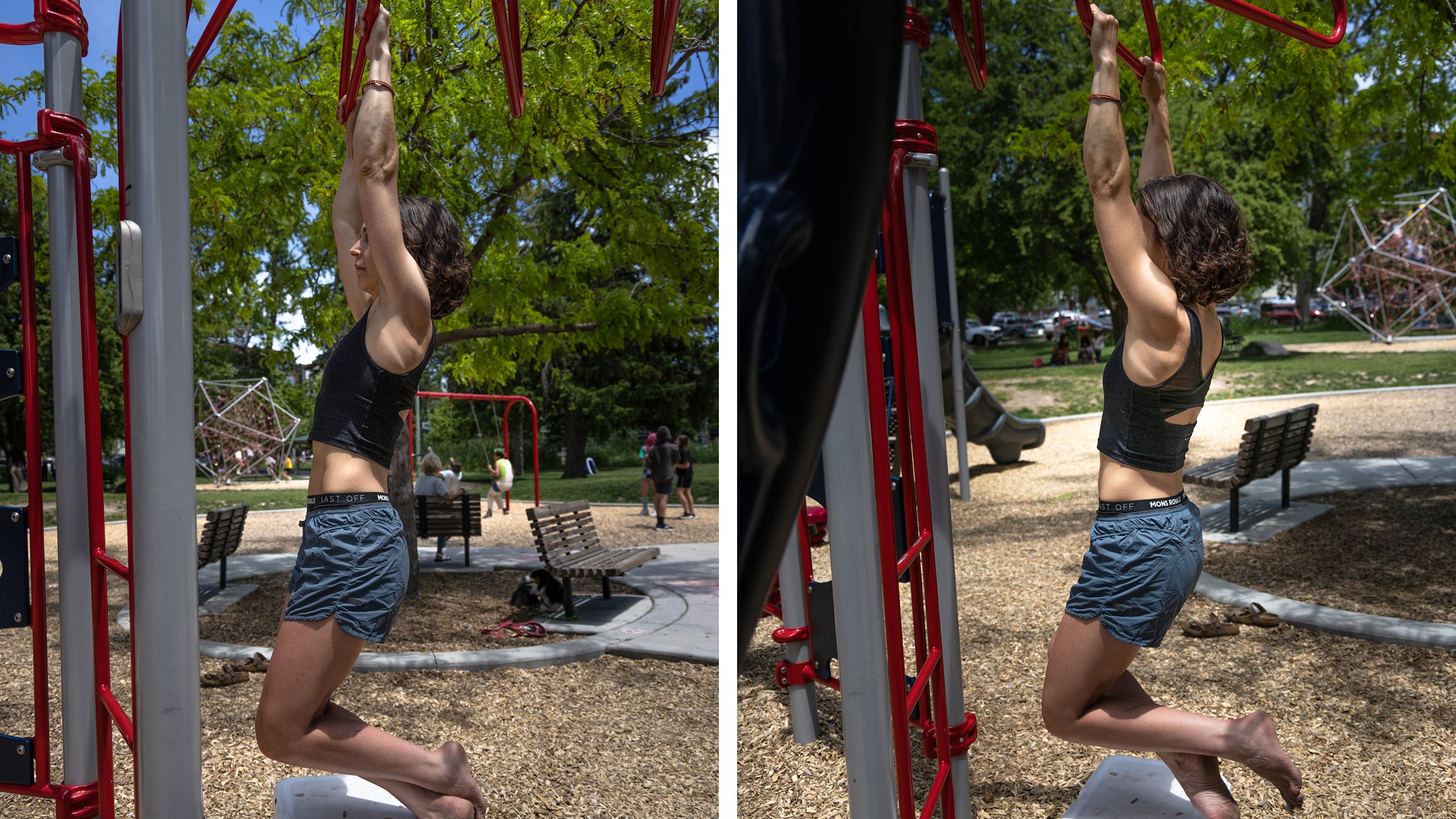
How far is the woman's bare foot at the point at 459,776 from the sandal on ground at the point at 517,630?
4709 mm

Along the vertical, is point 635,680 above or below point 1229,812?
below

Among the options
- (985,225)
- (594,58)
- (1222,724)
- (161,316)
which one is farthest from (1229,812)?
(985,225)

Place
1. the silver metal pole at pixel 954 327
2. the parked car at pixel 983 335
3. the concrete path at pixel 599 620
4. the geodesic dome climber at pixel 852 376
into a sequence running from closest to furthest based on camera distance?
1. the geodesic dome climber at pixel 852 376
2. the silver metal pole at pixel 954 327
3. the concrete path at pixel 599 620
4. the parked car at pixel 983 335

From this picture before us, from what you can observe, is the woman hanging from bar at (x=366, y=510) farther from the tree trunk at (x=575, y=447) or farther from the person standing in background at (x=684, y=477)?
the tree trunk at (x=575, y=447)

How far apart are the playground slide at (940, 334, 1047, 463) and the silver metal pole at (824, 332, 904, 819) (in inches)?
434

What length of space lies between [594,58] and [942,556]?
4.34m

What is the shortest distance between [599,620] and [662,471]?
767 cm

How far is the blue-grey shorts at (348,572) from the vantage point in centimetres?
229

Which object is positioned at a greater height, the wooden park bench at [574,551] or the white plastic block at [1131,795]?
the white plastic block at [1131,795]

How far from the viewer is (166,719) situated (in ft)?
6.53

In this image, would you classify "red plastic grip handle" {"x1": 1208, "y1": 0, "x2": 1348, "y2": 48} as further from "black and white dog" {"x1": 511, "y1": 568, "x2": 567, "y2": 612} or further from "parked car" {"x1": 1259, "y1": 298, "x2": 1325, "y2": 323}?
"parked car" {"x1": 1259, "y1": 298, "x2": 1325, "y2": 323}

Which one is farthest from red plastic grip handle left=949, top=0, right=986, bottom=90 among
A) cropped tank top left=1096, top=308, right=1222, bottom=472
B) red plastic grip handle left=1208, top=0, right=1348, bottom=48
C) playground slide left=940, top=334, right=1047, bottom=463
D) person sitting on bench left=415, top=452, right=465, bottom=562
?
playground slide left=940, top=334, right=1047, bottom=463

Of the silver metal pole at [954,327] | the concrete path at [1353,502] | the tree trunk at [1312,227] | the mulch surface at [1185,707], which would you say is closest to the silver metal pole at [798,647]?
the mulch surface at [1185,707]

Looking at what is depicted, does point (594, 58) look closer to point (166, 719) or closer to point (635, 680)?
point (635, 680)
